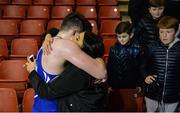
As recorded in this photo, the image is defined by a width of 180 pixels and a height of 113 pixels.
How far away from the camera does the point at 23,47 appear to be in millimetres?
4023

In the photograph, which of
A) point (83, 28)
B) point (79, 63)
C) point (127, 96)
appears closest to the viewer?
point (79, 63)

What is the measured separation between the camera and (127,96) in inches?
112

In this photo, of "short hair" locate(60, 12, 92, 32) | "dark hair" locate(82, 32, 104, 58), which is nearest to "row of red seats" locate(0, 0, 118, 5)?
"short hair" locate(60, 12, 92, 32)

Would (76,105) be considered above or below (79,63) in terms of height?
below

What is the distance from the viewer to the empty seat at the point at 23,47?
3967 millimetres

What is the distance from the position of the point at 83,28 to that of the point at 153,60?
86 centimetres

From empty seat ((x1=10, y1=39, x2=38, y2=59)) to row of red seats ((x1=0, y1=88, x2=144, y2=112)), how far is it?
1.27 metres

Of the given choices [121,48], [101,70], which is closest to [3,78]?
[121,48]

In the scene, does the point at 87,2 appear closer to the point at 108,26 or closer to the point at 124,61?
the point at 108,26

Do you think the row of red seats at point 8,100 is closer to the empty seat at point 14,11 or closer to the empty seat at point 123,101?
the empty seat at point 123,101

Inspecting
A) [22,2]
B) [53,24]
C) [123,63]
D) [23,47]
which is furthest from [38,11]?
[123,63]

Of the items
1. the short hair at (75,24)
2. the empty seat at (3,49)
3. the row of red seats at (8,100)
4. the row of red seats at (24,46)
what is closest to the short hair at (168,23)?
the short hair at (75,24)

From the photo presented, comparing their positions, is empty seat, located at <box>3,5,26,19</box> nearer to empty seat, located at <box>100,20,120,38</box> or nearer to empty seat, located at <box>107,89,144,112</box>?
empty seat, located at <box>100,20,120,38</box>

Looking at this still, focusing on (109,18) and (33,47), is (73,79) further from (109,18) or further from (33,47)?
(109,18)
